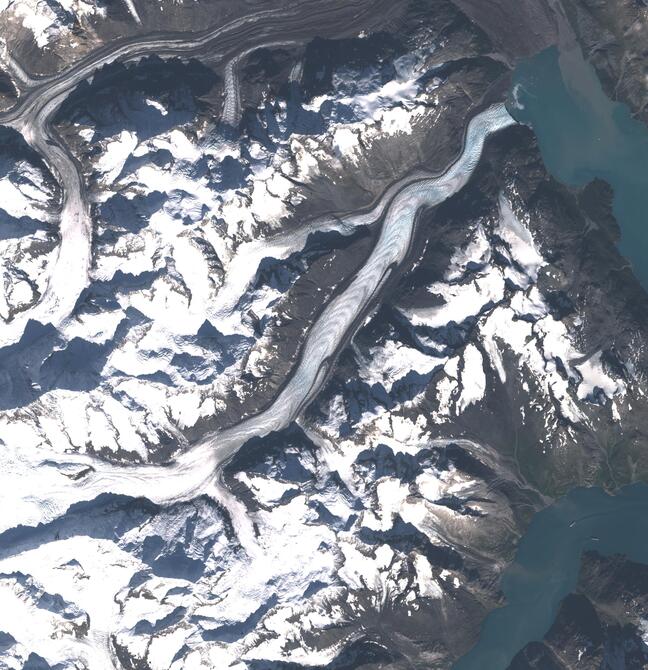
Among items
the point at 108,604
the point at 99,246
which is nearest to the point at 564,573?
the point at 108,604

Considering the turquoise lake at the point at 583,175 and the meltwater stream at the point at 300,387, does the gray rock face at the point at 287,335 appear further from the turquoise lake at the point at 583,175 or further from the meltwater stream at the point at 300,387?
the turquoise lake at the point at 583,175

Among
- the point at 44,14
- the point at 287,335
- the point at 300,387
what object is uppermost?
the point at 44,14

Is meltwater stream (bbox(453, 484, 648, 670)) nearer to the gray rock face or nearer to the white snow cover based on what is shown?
the gray rock face

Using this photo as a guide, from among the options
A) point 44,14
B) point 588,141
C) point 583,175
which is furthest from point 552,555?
point 44,14

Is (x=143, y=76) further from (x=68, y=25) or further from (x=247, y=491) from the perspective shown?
(x=247, y=491)

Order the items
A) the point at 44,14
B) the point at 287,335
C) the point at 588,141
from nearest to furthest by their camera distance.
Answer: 1. the point at 44,14
2. the point at 287,335
3. the point at 588,141

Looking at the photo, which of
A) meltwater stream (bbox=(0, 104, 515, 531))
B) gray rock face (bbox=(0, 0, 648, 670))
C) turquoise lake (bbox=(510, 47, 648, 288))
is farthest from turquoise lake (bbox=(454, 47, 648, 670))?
meltwater stream (bbox=(0, 104, 515, 531))

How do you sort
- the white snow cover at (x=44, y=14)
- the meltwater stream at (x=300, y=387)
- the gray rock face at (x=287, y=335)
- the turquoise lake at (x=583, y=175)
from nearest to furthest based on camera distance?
the white snow cover at (x=44, y=14) → the gray rock face at (x=287, y=335) → the meltwater stream at (x=300, y=387) → the turquoise lake at (x=583, y=175)

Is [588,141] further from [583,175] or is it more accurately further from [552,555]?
[552,555]

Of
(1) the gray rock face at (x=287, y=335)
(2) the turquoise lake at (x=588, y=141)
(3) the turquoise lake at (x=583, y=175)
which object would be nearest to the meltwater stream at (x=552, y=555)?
(3) the turquoise lake at (x=583, y=175)
